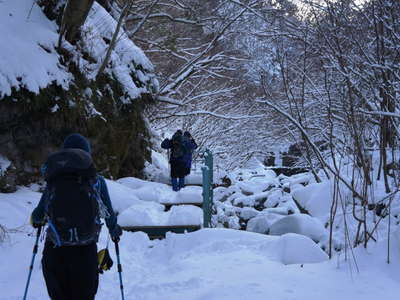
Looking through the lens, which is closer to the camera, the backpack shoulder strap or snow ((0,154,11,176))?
the backpack shoulder strap

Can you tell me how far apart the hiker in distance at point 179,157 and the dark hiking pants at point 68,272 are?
24.0ft

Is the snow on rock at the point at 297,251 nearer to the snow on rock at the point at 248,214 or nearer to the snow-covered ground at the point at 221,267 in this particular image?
the snow-covered ground at the point at 221,267

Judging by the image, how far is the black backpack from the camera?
2715 mm

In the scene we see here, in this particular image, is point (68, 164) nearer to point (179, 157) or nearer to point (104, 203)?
point (104, 203)

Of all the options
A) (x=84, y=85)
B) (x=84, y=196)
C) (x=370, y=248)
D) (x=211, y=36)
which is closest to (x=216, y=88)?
(x=211, y=36)

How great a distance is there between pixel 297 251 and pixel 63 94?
5.32 metres

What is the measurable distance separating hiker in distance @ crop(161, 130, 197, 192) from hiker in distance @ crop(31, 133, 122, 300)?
723 cm

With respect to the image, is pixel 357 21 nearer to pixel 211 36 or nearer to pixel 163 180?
pixel 163 180

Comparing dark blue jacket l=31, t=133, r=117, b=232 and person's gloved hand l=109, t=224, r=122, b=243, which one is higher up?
dark blue jacket l=31, t=133, r=117, b=232

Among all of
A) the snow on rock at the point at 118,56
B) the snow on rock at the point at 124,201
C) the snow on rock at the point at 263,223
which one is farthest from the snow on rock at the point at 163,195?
the snow on rock at the point at 118,56

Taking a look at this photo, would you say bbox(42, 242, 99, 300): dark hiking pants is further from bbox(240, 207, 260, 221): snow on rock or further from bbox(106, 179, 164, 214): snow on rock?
bbox(240, 207, 260, 221): snow on rock

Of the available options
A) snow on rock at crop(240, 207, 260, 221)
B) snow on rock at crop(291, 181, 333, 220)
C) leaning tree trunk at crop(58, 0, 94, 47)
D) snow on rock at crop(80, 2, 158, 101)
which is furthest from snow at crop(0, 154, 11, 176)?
snow on rock at crop(291, 181, 333, 220)

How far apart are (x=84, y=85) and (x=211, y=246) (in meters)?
4.93

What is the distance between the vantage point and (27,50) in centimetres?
718
